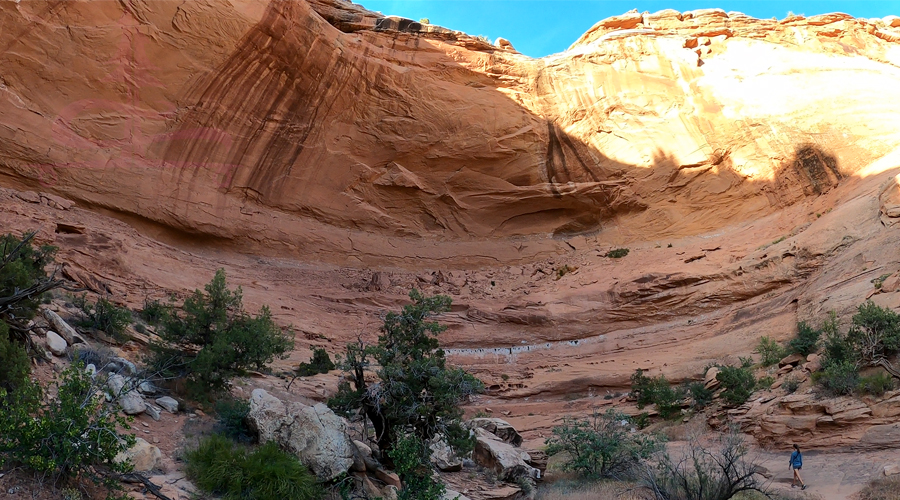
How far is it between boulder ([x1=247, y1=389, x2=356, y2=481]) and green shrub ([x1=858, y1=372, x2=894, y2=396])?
844cm

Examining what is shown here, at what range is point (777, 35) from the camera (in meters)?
25.8

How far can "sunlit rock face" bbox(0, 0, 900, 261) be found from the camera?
18625mm

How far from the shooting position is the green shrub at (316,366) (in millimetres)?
14023

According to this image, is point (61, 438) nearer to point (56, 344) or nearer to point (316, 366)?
point (56, 344)

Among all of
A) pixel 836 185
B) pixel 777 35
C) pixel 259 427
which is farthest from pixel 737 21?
pixel 259 427

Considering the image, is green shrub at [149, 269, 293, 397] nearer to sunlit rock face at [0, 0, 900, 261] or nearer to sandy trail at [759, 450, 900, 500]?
sandy trail at [759, 450, 900, 500]

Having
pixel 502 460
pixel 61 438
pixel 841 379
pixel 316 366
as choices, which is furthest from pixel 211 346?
pixel 841 379

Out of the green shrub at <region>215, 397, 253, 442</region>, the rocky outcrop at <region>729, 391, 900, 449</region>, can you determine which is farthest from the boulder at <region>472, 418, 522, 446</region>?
the green shrub at <region>215, 397, 253, 442</region>

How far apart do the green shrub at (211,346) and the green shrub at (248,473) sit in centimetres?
226

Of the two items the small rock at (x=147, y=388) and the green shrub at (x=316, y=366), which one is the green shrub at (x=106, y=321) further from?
the green shrub at (x=316, y=366)

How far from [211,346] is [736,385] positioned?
34.1 ft

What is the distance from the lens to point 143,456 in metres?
6.36

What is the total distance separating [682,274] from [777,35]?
13395 mm

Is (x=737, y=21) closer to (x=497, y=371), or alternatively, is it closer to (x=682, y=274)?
(x=682, y=274)
